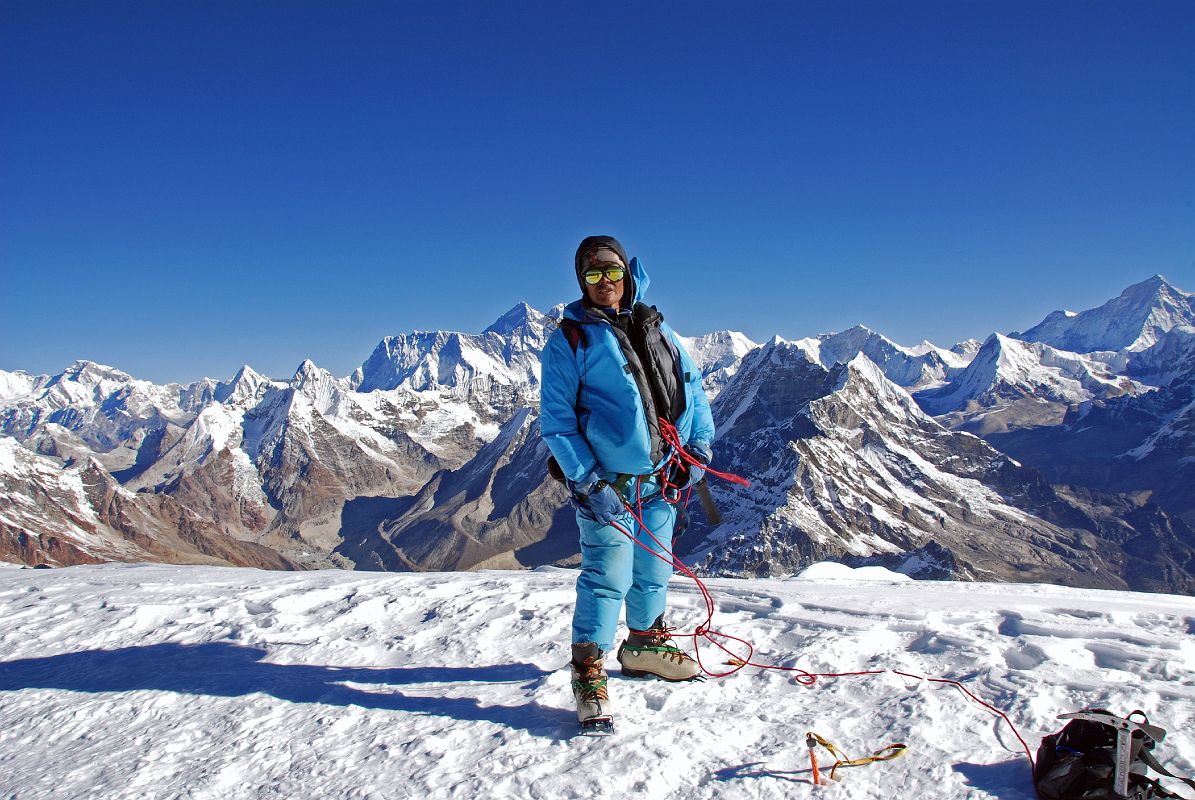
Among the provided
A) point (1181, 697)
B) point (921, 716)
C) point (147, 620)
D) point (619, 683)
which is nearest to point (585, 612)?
point (619, 683)

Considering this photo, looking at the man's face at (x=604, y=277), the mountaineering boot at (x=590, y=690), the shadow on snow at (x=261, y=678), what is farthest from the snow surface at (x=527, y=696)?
the man's face at (x=604, y=277)

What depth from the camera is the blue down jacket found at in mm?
6012

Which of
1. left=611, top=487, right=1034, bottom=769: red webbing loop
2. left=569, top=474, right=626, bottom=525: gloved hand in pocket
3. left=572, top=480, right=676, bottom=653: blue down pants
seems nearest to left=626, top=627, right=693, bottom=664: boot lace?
left=611, top=487, right=1034, bottom=769: red webbing loop

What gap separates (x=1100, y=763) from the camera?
4336 millimetres

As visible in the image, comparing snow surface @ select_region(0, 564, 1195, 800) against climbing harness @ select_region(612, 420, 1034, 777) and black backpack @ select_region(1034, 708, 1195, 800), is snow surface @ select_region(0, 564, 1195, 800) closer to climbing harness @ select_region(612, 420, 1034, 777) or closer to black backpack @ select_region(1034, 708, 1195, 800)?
climbing harness @ select_region(612, 420, 1034, 777)

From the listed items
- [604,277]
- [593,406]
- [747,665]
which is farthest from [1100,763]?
[604,277]

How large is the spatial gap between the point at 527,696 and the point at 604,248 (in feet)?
14.3

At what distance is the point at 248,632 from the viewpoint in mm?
8961

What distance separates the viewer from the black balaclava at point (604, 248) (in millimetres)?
6312

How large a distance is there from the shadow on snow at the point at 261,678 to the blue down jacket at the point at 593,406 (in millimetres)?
2315

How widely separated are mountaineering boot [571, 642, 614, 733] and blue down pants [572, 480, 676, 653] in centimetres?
13

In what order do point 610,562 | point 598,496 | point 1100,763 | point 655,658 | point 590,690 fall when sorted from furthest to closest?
point 655,658 → point 610,562 → point 598,496 → point 590,690 → point 1100,763

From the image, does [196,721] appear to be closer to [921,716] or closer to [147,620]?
[147,620]

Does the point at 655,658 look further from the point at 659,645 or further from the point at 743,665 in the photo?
the point at 743,665
